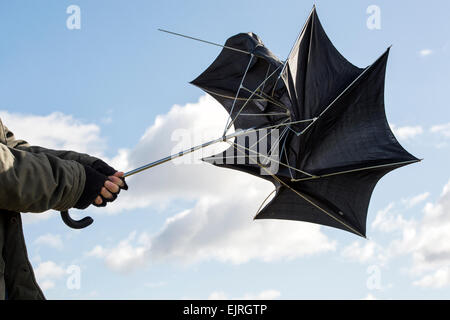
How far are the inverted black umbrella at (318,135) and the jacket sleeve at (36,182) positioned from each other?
4.22 meters

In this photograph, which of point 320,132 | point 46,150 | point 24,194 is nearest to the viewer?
point 24,194

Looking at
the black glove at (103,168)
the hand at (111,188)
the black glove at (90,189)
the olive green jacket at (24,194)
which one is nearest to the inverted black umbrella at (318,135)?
the black glove at (103,168)

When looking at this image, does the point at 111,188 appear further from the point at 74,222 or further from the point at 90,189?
the point at 74,222

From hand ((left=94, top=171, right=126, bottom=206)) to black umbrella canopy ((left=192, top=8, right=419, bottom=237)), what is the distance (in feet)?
13.1

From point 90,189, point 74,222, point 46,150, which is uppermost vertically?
point 46,150

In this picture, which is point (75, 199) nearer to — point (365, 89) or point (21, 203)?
point (21, 203)

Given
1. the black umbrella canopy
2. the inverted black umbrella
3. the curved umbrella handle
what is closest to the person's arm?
the curved umbrella handle

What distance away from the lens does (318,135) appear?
715 centimetres

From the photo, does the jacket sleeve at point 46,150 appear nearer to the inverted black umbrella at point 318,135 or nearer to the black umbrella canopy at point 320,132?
the inverted black umbrella at point 318,135

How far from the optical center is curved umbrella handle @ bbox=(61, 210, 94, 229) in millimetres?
3100

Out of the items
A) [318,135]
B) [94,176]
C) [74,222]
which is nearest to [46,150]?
[74,222]

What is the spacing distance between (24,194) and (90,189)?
16.5 inches

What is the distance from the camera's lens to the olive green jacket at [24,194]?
2.51 m
